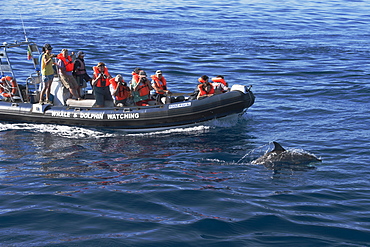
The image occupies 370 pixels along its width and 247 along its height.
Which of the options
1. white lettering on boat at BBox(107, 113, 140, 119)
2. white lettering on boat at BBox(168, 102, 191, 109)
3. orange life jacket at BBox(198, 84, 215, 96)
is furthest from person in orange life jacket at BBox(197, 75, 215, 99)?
white lettering on boat at BBox(107, 113, 140, 119)

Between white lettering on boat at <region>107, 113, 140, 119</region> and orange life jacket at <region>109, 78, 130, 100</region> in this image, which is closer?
white lettering on boat at <region>107, 113, 140, 119</region>

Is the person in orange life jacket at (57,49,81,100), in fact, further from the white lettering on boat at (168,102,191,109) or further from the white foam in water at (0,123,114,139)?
the white lettering on boat at (168,102,191,109)

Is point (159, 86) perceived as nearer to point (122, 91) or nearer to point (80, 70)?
point (122, 91)

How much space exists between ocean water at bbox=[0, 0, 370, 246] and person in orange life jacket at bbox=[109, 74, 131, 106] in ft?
3.82

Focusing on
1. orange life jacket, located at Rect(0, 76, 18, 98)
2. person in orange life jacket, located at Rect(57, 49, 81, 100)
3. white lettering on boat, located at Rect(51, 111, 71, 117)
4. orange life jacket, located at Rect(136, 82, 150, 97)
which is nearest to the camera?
person in orange life jacket, located at Rect(57, 49, 81, 100)

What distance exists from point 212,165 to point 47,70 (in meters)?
7.04

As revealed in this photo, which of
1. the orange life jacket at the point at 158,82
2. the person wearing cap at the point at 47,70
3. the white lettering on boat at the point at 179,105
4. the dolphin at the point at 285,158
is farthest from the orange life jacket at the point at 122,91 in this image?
the dolphin at the point at 285,158

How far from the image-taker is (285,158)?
43.5ft

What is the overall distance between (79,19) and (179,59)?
14976mm

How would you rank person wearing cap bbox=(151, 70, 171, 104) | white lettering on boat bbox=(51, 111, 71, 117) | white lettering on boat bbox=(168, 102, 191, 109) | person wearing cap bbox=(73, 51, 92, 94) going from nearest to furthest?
white lettering on boat bbox=(168, 102, 191, 109), white lettering on boat bbox=(51, 111, 71, 117), person wearing cap bbox=(151, 70, 171, 104), person wearing cap bbox=(73, 51, 92, 94)

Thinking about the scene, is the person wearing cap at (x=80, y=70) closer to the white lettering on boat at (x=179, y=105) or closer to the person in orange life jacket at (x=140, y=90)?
the person in orange life jacket at (x=140, y=90)

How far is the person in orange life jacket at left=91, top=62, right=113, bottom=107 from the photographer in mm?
A: 16938

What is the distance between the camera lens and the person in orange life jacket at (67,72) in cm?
1694

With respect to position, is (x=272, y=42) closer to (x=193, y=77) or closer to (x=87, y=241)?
(x=193, y=77)
